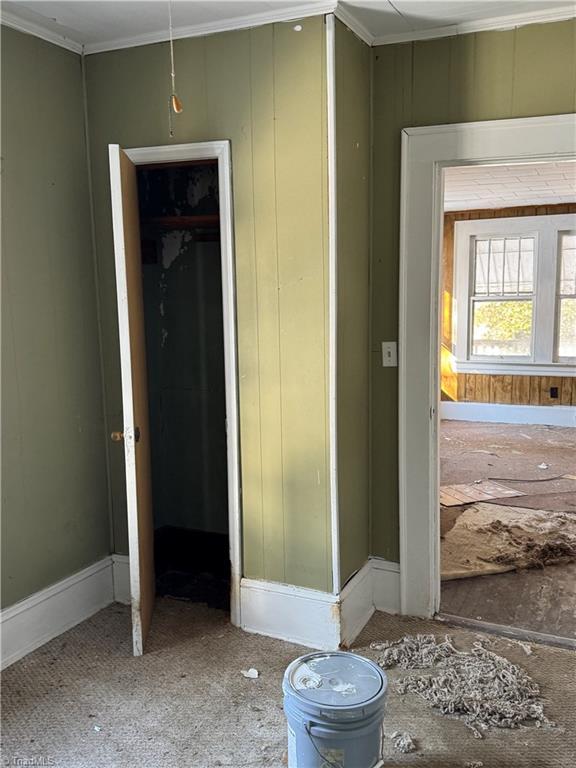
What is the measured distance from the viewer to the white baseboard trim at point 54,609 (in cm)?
260

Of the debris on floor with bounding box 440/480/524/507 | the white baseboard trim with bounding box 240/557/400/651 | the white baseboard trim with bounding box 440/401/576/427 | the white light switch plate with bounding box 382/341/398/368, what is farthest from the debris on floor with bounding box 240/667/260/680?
the white baseboard trim with bounding box 440/401/576/427

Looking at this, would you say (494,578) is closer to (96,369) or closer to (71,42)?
(96,369)

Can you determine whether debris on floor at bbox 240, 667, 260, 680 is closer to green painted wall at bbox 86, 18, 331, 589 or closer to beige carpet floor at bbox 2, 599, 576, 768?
beige carpet floor at bbox 2, 599, 576, 768

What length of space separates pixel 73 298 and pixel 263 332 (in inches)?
35.1

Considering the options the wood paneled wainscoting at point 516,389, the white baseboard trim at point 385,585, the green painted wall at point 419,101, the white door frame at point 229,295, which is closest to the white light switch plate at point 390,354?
the green painted wall at point 419,101

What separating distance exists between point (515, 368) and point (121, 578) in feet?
18.3

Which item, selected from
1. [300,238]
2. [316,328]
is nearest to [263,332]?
[316,328]

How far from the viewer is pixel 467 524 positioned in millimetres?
4141

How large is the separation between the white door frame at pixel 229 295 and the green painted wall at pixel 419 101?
25.4 inches

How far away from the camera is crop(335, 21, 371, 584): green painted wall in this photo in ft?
8.32

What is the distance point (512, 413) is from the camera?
24.6 ft

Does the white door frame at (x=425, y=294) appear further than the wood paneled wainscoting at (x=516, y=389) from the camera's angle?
No

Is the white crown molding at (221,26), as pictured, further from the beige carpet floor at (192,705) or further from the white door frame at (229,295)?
the beige carpet floor at (192,705)

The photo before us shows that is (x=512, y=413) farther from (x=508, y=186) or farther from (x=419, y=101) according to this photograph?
(x=419, y=101)
